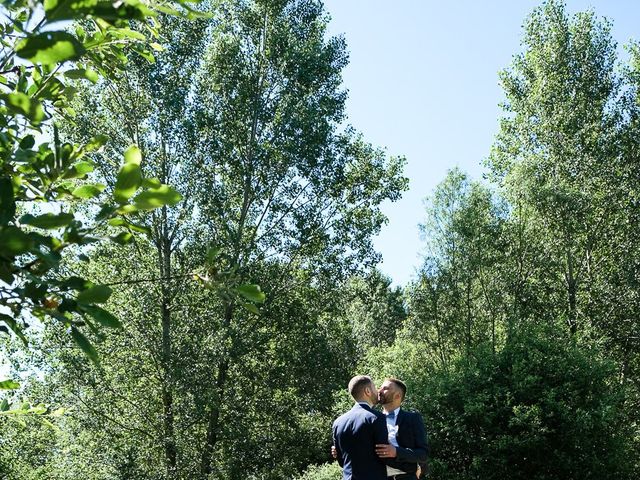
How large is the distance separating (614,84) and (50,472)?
59.4 ft

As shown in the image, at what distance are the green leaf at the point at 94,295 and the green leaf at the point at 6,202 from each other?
16 centimetres

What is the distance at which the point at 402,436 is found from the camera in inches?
192

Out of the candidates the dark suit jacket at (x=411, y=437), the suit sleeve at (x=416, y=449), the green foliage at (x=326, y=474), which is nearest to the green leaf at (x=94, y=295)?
the suit sleeve at (x=416, y=449)

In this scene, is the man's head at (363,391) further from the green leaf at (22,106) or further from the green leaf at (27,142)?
the green leaf at (22,106)

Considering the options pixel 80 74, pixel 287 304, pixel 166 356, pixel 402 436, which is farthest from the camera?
pixel 287 304

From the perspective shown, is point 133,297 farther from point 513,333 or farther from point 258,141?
point 513,333

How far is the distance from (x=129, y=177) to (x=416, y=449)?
4.18 m

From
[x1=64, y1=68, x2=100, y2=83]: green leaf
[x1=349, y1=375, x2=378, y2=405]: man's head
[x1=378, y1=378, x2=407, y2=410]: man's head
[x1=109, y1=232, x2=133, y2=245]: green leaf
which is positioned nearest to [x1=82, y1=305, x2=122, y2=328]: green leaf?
[x1=109, y1=232, x2=133, y2=245]: green leaf

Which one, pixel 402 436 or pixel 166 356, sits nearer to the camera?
Result: pixel 402 436

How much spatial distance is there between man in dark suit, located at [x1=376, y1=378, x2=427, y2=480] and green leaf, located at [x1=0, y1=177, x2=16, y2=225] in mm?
3831

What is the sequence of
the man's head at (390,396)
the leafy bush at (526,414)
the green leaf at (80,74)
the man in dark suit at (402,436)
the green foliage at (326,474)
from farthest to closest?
the leafy bush at (526,414)
the green foliage at (326,474)
the man's head at (390,396)
the man in dark suit at (402,436)
the green leaf at (80,74)

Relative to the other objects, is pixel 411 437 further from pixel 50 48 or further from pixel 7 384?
pixel 50 48

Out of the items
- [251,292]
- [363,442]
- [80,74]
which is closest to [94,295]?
[251,292]

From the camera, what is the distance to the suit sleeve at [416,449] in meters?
4.43
